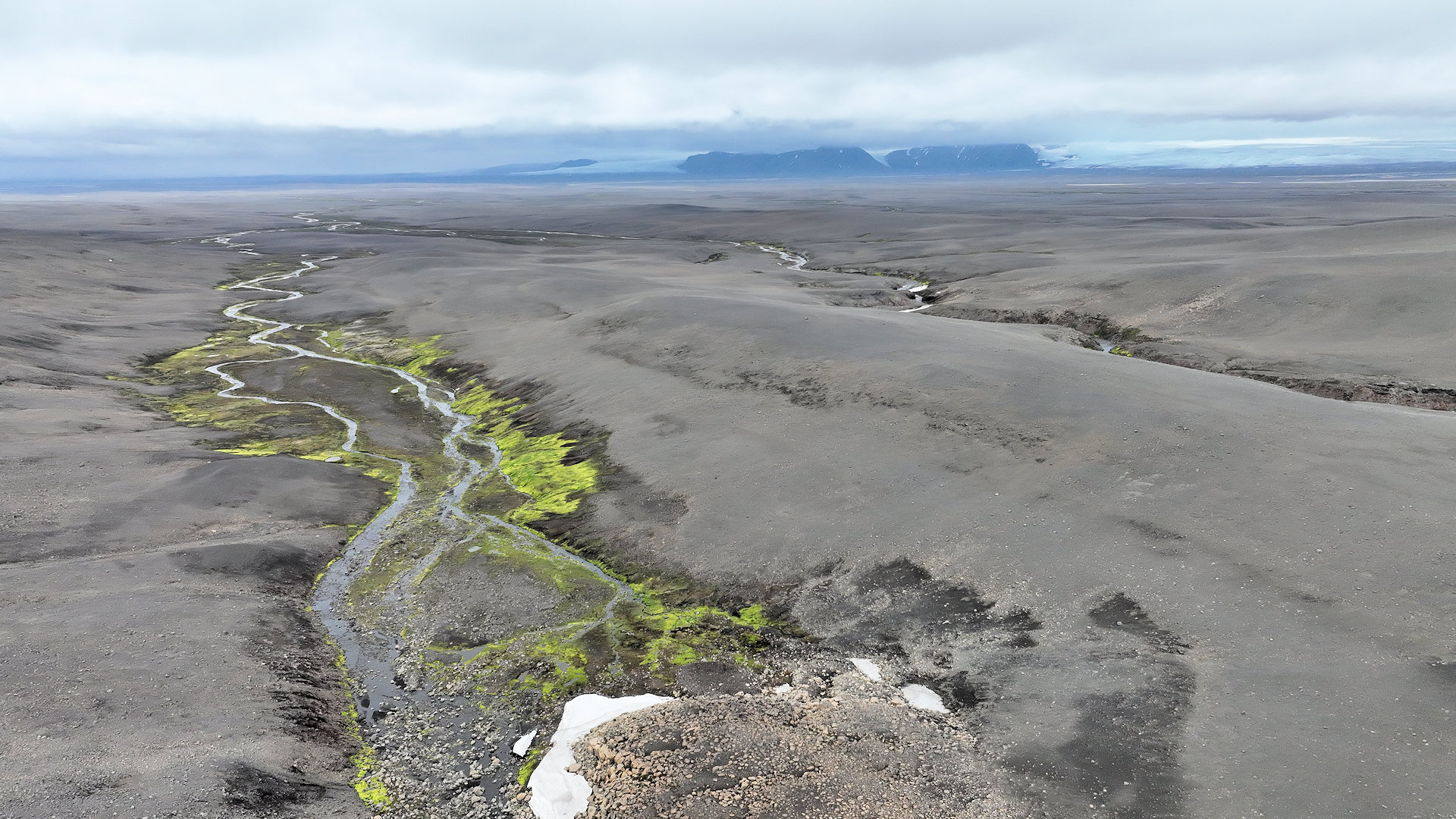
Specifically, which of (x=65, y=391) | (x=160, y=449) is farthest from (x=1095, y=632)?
(x=65, y=391)

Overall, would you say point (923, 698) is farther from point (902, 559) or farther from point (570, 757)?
point (570, 757)

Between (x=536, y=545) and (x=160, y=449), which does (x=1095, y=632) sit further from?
(x=160, y=449)

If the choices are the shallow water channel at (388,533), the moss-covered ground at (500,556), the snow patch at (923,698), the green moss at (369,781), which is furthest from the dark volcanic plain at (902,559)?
the moss-covered ground at (500,556)

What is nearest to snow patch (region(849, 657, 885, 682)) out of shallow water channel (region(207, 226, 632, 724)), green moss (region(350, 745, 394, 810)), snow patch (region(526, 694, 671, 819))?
snow patch (region(526, 694, 671, 819))

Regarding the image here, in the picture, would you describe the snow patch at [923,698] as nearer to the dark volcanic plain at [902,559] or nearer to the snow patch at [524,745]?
the dark volcanic plain at [902,559]

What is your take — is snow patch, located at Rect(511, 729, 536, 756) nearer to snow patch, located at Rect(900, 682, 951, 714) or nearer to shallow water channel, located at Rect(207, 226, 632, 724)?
shallow water channel, located at Rect(207, 226, 632, 724)

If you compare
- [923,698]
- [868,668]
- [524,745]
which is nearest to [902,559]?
[868,668]
